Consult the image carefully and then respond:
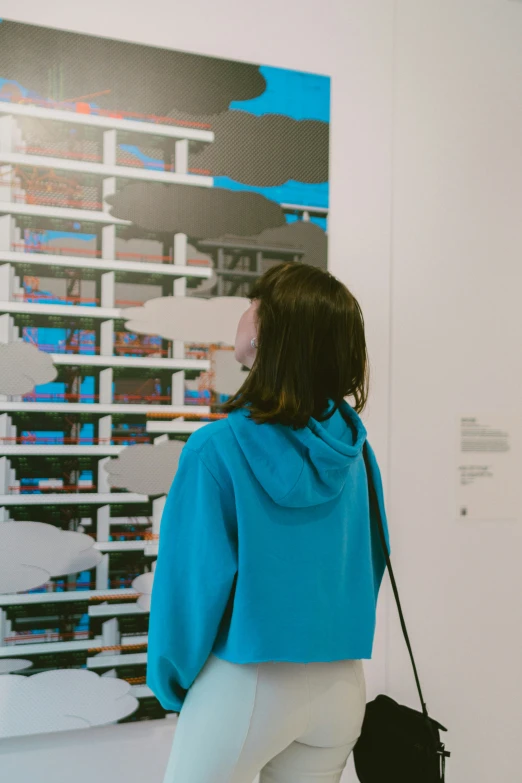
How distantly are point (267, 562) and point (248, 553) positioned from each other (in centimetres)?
3

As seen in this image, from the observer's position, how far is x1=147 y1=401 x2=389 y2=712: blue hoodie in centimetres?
94

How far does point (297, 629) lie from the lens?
958 millimetres

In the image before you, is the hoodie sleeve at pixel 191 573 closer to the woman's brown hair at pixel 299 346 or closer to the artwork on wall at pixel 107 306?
the woman's brown hair at pixel 299 346

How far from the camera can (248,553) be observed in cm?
95

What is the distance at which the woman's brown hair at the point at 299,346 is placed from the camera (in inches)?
38.2

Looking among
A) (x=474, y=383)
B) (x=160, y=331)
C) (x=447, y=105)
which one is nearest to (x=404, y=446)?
(x=474, y=383)

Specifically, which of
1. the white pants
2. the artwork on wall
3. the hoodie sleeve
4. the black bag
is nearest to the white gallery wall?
the artwork on wall

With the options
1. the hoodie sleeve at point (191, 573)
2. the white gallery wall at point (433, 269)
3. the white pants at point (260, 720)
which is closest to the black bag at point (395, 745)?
the white pants at point (260, 720)

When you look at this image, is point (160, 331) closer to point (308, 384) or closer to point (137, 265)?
point (137, 265)

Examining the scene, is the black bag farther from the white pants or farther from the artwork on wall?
the artwork on wall

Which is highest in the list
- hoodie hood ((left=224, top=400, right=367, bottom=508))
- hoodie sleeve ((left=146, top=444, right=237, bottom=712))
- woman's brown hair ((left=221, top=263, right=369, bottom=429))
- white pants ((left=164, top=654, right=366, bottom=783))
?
woman's brown hair ((left=221, top=263, right=369, bottom=429))

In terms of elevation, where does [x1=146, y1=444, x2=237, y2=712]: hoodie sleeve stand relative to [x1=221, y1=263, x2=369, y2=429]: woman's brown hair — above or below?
below

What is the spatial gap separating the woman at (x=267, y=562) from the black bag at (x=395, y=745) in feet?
0.53

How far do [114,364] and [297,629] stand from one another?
827 mm
